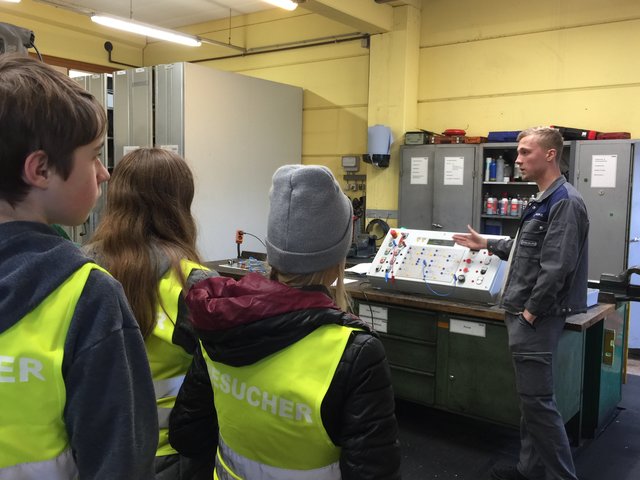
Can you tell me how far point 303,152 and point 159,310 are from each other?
6112 millimetres

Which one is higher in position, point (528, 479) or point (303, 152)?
point (303, 152)

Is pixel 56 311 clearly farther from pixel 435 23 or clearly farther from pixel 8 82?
pixel 435 23

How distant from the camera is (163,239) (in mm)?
1426

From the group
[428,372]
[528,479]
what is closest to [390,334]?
[428,372]

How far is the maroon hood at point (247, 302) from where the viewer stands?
1048mm

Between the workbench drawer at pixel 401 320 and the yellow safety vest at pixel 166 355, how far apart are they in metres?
1.75

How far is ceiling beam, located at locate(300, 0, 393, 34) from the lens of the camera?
17.7ft

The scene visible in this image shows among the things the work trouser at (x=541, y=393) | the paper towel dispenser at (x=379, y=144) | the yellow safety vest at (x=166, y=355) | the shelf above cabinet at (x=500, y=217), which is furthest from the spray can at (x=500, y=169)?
the yellow safety vest at (x=166, y=355)

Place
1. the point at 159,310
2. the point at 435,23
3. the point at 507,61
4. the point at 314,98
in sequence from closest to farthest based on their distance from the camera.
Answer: the point at 159,310 < the point at 507,61 < the point at 435,23 < the point at 314,98

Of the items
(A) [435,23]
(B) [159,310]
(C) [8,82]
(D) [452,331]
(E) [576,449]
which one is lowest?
(E) [576,449]

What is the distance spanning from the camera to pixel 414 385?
317cm

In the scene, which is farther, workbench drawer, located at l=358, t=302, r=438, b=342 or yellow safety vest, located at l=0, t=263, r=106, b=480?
workbench drawer, located at l=358, t=302, r=438, b=342

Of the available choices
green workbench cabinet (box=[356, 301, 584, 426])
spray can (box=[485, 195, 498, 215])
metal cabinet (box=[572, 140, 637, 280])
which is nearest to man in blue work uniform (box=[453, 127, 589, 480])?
green workbench cabinet (box=[356, 301, 584, 426])

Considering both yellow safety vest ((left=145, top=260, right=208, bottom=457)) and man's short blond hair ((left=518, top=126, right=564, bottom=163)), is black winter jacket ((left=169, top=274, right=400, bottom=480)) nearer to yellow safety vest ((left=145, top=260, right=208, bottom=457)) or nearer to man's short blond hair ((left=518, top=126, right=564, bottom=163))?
yellow safety vest ((left=145, top=260, right=208, bottom=457))
